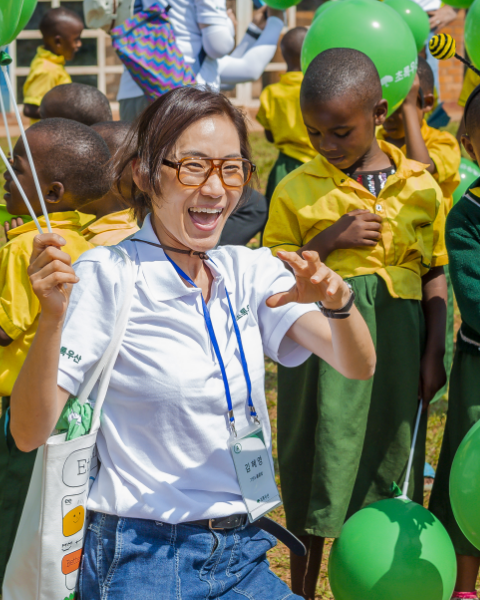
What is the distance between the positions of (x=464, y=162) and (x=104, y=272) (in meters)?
3.50

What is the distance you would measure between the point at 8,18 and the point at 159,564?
1275 mm

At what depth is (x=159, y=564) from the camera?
170 cm

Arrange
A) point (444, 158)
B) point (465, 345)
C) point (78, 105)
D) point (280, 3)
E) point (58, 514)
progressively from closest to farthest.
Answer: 1. point (58, 514)
2. point (465, 345)
3. point (444, 158)
4. point (78, 105)
5. point (280, 3)

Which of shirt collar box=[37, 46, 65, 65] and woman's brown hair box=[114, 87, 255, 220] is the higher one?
woman's brown hair box=[114, 87, 255, 220]

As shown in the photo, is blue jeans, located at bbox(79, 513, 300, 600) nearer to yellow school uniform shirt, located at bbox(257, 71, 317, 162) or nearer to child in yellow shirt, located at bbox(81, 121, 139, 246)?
child in yellow shirt, located at bbox(81, 121, 139, 246)

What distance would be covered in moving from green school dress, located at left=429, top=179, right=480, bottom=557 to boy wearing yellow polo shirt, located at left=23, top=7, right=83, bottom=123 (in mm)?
4710

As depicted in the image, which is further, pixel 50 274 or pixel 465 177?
pixel 465 177

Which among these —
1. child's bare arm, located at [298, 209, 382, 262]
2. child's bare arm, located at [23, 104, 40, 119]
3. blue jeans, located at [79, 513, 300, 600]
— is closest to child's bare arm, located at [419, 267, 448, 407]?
child's bare arm, located at [298, 209, 382, 262]

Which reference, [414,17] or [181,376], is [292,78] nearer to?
[414,17]

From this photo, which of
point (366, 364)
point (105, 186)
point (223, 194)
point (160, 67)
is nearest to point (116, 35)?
point (160, 67)

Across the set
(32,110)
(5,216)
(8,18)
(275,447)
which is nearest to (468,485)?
(8,18)

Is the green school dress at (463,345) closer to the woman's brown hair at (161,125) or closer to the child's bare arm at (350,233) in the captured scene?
the child's bare arm at (350,233)

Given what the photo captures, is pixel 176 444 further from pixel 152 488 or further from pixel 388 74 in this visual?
pixel 388 74

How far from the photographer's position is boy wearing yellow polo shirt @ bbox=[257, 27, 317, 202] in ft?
18.5
